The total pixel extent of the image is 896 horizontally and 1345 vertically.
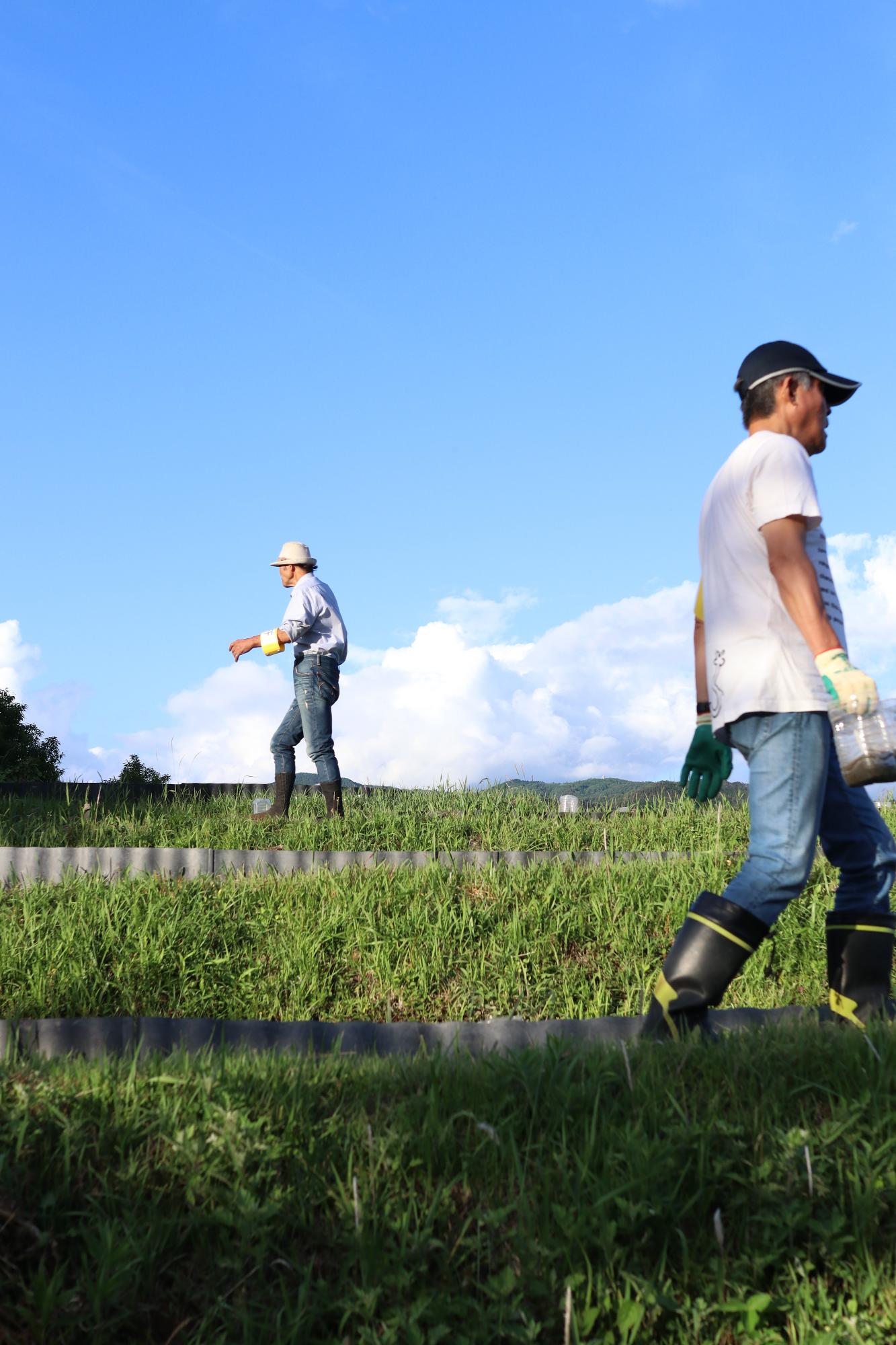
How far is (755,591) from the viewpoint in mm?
3910

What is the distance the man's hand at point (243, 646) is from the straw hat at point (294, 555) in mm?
839

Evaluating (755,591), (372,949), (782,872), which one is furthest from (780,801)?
(372,949)

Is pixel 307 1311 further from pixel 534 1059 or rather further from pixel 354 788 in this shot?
pixel 354 788

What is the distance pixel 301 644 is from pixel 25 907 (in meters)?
4.03

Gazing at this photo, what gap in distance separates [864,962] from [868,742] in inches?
38.7

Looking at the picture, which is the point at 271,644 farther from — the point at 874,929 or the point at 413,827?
the point at 874,929

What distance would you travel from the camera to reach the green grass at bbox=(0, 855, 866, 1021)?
5684 millimetres

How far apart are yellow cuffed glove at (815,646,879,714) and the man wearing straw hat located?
20.8 ft

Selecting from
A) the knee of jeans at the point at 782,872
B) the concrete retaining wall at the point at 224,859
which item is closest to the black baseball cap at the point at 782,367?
the knee of jeans at the point at 782,872

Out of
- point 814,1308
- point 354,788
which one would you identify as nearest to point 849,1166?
point 814,1308

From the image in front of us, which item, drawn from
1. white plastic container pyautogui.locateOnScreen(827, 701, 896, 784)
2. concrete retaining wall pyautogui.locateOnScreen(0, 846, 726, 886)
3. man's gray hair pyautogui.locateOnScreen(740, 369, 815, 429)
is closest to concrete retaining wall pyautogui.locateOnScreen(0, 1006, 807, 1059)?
white plastic container pyautogui.locateOnScreen(827, 701, 896, 784)

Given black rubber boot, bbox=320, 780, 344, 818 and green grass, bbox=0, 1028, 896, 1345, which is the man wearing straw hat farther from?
green grass, bbox=0, 1028, 896, 1345

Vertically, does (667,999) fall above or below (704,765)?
below

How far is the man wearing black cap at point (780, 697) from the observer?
3729 mm
